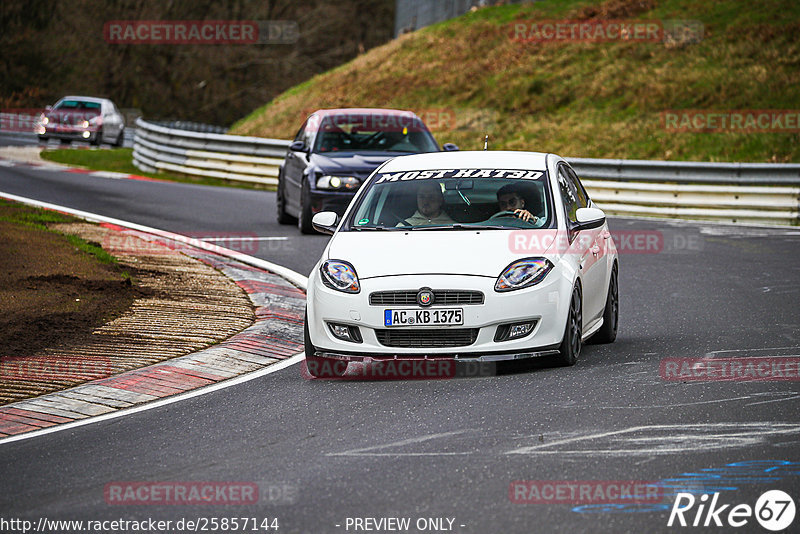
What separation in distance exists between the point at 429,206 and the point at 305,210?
7.97 metres

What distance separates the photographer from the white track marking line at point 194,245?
7.65m

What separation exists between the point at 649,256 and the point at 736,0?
26.3 meters

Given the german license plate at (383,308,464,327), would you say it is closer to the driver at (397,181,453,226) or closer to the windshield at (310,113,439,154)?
the driver at (397,181,453,226)

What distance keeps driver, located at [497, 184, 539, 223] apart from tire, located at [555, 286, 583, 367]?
2.61ft

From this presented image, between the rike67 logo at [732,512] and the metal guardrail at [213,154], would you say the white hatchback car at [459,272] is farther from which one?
the metal guardrail at [213,154]

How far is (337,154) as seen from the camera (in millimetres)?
18094

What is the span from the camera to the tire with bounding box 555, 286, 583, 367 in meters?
8.69

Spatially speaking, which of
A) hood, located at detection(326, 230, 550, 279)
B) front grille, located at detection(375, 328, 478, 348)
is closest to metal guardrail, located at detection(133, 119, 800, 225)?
hood, located at detection(326, 230, 550, 279)

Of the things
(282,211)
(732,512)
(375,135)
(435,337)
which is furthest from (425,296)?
(282,211)

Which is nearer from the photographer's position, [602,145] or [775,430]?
[775,430]

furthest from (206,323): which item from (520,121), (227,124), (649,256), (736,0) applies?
(227,124)

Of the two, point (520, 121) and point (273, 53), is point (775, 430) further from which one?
point (273, 53)

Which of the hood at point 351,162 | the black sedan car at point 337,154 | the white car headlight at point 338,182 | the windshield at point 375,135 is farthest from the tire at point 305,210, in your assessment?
the windshield at point 375,135

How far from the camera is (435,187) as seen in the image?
9781mm
